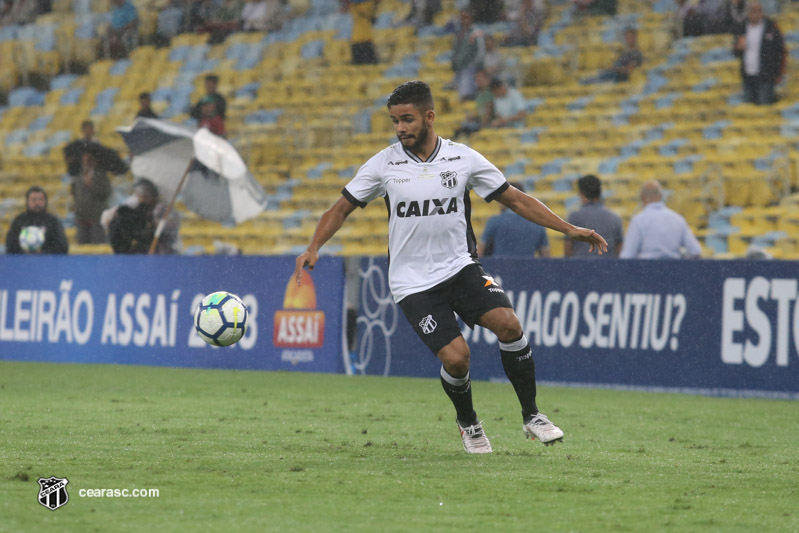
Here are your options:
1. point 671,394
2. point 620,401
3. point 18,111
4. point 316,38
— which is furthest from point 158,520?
point 18,111

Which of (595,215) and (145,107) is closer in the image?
(595,215)

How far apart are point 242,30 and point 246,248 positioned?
612 centimetres

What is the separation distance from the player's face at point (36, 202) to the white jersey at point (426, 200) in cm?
1067

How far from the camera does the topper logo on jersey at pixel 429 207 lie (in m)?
7.45

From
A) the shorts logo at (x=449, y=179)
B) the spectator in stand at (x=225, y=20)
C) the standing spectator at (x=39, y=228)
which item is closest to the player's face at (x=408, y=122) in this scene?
the shorts logo at (x=449, y=179)

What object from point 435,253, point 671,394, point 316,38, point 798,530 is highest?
point 316,38

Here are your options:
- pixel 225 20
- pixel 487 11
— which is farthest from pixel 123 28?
pixel 487 11

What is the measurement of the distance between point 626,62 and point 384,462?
14.3 meters

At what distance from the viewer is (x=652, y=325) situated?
12.7 meters

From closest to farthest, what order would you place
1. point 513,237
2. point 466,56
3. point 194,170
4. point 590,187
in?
point 590,187, point 513,237, point 194,170, point 466,56

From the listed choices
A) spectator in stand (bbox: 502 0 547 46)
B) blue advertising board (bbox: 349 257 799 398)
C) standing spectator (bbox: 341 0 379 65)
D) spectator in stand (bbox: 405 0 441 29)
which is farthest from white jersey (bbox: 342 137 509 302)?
standing spectator (bbox: 341 0 379 65)

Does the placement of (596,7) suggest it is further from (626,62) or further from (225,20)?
(225,20)

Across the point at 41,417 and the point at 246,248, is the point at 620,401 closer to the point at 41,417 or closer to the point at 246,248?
the point at 41,417

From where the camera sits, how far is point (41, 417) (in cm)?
940
